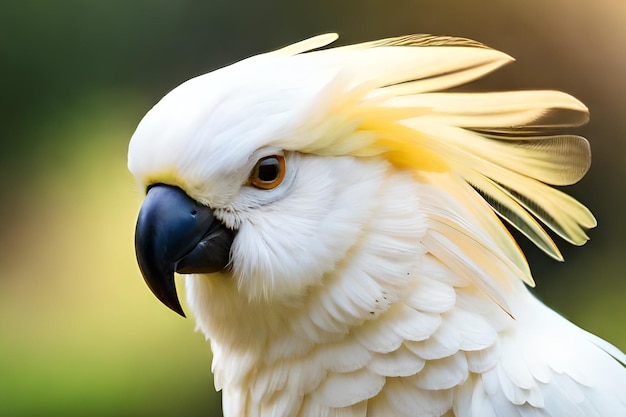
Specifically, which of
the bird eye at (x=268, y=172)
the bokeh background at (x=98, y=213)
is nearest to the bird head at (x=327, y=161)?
the bird eye at (x=268, y=172)

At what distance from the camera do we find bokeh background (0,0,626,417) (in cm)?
178

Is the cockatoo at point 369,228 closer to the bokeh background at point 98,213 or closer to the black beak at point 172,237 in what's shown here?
the black beak at point 172,237

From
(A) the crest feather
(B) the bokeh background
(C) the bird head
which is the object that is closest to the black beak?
(C) the bird head

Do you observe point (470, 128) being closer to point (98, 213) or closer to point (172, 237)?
point (172, 237)

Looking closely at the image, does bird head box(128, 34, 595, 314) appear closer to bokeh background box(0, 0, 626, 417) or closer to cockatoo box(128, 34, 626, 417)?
cockatoo box(128, 34, 626, 417)

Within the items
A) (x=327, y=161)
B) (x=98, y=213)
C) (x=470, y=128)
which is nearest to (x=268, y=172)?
(x=327, y=161)

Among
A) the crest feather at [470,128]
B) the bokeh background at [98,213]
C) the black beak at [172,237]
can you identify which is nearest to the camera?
the black beak at [172,237]

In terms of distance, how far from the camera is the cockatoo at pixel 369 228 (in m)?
0.79

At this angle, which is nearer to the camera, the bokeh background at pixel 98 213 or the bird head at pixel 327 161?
the bird head at pixel 327 161

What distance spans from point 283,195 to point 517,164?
385 millimetres

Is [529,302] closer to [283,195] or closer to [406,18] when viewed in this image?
[283,195]

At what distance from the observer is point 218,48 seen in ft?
5.87

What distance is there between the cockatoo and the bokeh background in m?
0.88

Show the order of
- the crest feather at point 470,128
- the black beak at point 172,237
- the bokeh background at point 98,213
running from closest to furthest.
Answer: the black beak at point 172,237, the crest feather at point 470,128, the bokeh background at point 98,213
